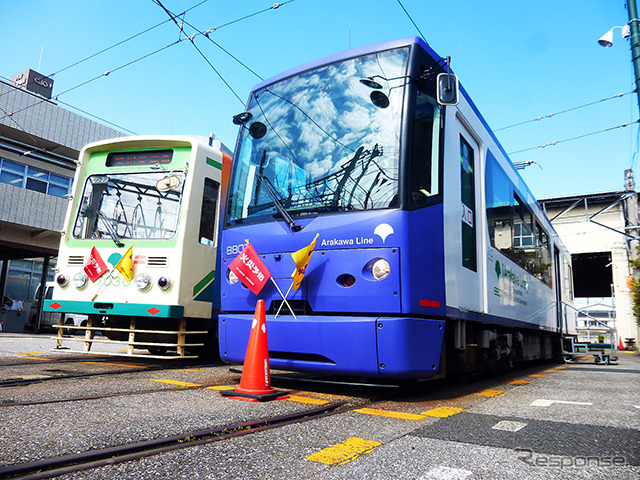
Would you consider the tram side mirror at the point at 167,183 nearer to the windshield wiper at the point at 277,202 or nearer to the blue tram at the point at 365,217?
the blue tram at the point at 365,217

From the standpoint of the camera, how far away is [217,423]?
125 inches

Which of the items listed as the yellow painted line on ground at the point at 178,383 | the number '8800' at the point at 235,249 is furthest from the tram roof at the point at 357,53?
the yellow painted line on ground at the point at 178,383

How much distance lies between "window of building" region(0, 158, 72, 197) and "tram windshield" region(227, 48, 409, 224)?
57.4 feet

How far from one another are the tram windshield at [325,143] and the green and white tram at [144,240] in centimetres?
151

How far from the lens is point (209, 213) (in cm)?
697

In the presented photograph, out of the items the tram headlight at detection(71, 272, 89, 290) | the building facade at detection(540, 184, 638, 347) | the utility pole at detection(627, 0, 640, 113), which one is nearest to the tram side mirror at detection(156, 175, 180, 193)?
the tram headlight at detection(71, 272, 89, 290)

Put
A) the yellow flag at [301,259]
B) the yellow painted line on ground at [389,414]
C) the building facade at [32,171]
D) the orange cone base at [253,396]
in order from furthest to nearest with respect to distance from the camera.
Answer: the building facade at [32,171], the yellow flag at [301,259], the orange cone base at [253,396], the yellow painted line on ground at [389,414]

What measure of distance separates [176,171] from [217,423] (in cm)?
433

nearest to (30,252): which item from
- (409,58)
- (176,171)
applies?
(176,171)

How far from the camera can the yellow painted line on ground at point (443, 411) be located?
390cm

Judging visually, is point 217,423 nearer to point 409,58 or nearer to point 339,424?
point 339,424

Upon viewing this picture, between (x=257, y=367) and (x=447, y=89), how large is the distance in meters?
2.96

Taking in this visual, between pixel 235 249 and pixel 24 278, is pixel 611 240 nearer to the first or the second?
pixel 235 249

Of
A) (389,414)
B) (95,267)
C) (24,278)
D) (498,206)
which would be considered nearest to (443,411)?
(389,414)
